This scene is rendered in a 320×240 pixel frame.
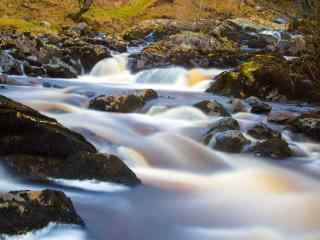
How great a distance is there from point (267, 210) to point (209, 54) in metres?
14.7

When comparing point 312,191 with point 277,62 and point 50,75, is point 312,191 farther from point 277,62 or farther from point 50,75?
point 50,75

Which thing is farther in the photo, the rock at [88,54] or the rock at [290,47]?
the rock at [290,47]

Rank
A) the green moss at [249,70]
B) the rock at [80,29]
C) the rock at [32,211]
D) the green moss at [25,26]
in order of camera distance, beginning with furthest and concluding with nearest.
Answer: the rock at [80,29] → the green moss at [25,26] → the green moss at [249,70] → the rock at [32,211]

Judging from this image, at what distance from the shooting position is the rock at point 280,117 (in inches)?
459

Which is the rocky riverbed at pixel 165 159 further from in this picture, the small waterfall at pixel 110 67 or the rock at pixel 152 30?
the rock at pixel 152 30

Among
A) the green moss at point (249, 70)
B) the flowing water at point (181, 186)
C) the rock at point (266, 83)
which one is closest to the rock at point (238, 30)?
the green moss at point (249, 70)

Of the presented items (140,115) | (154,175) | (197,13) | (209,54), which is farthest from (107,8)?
(154,175)

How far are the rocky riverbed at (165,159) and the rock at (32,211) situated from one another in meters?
0.01

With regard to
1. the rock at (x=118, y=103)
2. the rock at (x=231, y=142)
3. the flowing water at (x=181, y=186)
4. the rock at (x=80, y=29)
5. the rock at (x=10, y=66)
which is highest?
the rock at (x=80, y=29)

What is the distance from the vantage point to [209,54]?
20984 mm

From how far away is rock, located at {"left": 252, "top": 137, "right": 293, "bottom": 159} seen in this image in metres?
9.09

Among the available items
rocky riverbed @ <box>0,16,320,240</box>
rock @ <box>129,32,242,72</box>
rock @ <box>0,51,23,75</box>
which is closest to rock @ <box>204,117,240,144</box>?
rocky riverbed @ <box>0,16,320,240</box>

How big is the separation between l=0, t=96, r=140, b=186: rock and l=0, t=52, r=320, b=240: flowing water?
0.50 feet

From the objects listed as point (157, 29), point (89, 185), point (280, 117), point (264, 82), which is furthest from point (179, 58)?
point (89, 185)
